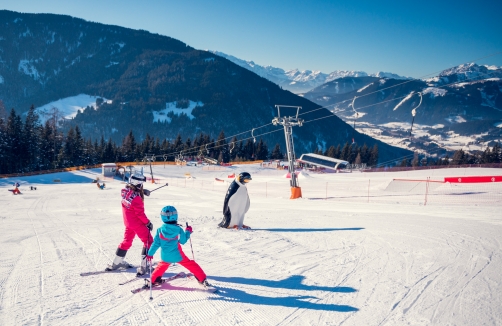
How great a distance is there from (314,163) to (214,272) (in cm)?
7183

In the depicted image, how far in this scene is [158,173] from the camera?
51625mm

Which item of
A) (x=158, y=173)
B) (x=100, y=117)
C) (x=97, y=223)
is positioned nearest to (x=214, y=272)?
(x=97, y=223)

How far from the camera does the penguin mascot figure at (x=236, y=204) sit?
8508 mm

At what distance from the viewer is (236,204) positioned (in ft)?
28.2

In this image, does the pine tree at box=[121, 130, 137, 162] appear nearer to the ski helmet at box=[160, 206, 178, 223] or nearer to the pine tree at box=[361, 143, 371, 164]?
the pine tree at box=[361, 143, 371, 164]

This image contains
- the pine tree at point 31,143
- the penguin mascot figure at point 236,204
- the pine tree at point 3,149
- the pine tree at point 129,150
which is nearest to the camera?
the penguin mascot figure at point 236,204

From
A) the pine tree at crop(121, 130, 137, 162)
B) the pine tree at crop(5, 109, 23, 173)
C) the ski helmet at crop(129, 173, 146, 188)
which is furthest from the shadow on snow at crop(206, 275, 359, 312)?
the pine tree at crop(121, 130, 137, 162)

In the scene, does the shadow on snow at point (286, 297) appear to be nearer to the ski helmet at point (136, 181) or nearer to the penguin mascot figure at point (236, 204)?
the ski helmet at point (136, 181)

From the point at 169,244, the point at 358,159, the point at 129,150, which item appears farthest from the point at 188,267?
the point at 358,159

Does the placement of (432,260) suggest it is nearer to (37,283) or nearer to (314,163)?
(37,283)

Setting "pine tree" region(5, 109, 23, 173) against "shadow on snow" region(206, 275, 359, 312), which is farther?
"pine tree" region(5, 109, 23, 173)

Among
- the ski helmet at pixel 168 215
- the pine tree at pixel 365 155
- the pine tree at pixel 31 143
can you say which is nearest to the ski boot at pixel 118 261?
the ski helmet at pixel 168 215

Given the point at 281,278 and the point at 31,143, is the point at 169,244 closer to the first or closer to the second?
the point at 281,278

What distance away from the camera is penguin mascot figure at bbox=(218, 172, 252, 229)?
8508 mm
